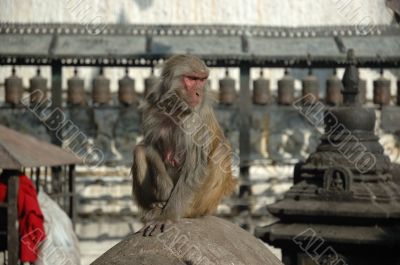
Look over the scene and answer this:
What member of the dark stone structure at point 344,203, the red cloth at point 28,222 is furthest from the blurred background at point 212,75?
the dark stone structure at point 344,203

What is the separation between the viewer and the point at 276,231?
6785 mm

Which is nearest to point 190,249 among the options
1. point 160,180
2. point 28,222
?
point 160,180

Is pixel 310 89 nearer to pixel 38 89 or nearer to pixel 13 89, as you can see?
pixel 38 89

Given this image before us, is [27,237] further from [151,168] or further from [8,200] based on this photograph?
[151,168]

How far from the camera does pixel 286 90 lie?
11.5 m

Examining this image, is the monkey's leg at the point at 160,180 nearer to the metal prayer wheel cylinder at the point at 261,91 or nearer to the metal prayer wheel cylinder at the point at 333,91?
the metal prayer wheel cylinder at the point at 261,91

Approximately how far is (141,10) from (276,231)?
21.9 feet

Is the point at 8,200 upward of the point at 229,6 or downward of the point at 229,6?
downward

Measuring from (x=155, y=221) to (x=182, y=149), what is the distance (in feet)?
2.00

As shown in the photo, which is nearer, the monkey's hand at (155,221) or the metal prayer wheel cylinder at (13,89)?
the monkey's hand at (155,221)

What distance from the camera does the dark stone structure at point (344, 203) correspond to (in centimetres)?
654

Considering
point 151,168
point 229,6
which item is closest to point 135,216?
point 229,6

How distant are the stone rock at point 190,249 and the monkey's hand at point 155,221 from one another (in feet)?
0.13

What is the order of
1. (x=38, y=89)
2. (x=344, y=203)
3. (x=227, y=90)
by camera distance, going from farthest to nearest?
(x=227, y=90) < (x=38, y=89) < (x=344, y=203)
